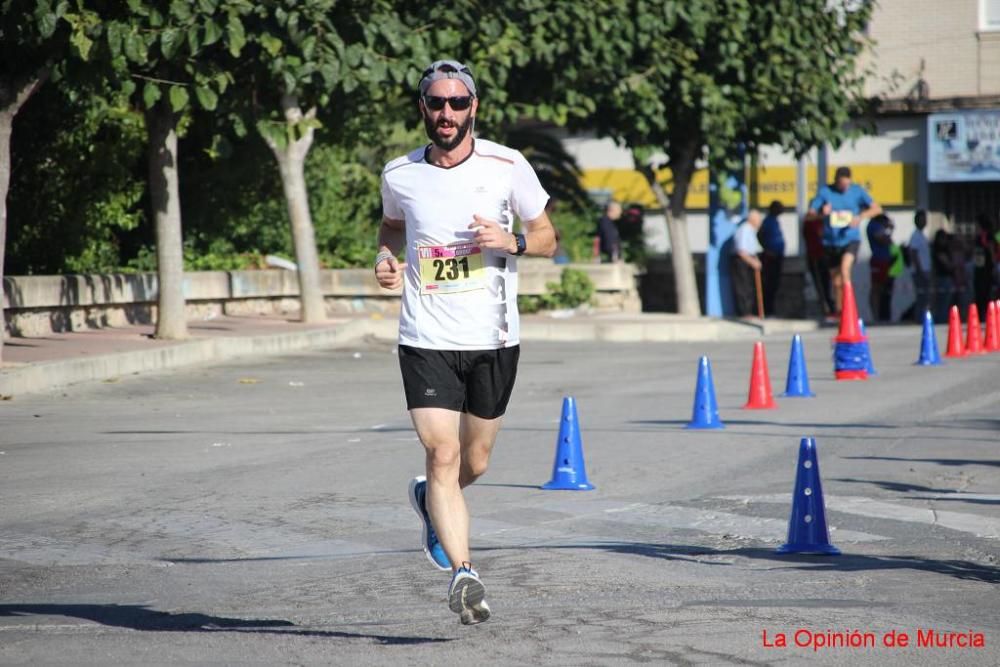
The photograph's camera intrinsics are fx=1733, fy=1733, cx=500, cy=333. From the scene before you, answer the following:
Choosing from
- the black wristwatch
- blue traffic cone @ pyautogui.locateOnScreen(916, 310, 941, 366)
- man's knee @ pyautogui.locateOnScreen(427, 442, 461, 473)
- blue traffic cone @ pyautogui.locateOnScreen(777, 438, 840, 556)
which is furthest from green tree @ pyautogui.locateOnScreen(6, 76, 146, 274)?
man's knee @ pyautogui.locateOnScreen(427, 442, 461, 473)

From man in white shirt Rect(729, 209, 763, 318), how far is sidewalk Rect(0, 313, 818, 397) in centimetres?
126

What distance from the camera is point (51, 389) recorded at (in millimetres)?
15547

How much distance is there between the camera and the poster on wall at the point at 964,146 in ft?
118

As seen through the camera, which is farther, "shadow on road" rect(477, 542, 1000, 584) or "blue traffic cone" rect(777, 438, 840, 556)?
"blue traffic cone" rect(777, 438, 840, 556)

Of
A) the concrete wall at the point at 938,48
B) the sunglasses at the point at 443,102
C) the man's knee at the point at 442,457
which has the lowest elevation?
the man's knee at the point at 442,457

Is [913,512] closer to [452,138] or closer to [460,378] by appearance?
[460,378]

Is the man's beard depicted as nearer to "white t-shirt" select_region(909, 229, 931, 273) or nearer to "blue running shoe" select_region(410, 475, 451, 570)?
"blue running shoe" select_region(410, 475, 451, 570)

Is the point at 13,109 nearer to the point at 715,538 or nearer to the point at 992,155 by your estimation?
the point at 715,538

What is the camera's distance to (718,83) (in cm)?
2797

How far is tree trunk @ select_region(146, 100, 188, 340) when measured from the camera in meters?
19.5

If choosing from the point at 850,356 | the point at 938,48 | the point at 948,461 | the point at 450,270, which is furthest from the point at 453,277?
the point at 938,48

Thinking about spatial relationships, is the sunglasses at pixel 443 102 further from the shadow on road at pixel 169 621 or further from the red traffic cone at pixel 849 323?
the red traffic cone at pixel 849 323

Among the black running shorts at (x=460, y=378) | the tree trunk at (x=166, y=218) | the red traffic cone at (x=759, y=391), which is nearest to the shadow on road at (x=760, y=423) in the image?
the red traffic cone at (x=759, y=391)

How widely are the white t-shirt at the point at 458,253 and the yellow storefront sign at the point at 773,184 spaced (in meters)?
29.8
